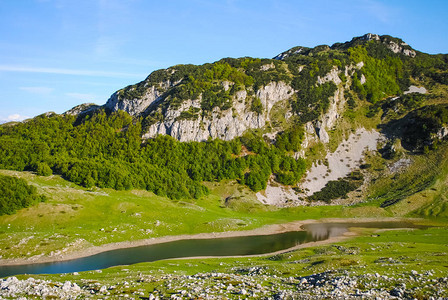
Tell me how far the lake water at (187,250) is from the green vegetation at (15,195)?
3267cm

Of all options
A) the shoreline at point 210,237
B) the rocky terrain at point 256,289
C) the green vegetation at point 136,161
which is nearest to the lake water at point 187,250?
the shoreline at point 210,237

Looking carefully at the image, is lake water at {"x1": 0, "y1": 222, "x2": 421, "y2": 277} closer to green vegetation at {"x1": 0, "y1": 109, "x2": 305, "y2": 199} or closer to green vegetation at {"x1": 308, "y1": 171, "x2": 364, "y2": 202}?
green vegetation at {"x1": 0, "y1": 109, "x2": 305, "y2": 199}

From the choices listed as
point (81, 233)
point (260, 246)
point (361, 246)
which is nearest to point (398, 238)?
point (361, 246)

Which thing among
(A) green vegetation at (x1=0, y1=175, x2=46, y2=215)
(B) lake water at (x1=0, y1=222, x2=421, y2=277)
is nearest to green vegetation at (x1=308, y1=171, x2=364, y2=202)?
(B) lake water at (x1=0, y1=222, x2=421, y2=277)

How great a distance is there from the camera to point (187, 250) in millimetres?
84125

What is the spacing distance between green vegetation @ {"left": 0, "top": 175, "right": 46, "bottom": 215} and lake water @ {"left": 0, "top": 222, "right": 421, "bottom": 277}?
3267cm

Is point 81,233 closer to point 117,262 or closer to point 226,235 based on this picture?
point 117,262

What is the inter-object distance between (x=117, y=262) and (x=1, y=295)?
153 ft

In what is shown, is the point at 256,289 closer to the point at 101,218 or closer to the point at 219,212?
the point at 101,218

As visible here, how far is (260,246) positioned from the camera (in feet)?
294

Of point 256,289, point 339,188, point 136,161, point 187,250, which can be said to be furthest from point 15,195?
point 339,188

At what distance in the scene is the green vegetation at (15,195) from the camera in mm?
94500

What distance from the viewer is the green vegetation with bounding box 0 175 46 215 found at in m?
94.5

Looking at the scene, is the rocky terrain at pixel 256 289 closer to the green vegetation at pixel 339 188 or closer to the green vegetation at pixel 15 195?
the green vegetation at pixel 15 195
